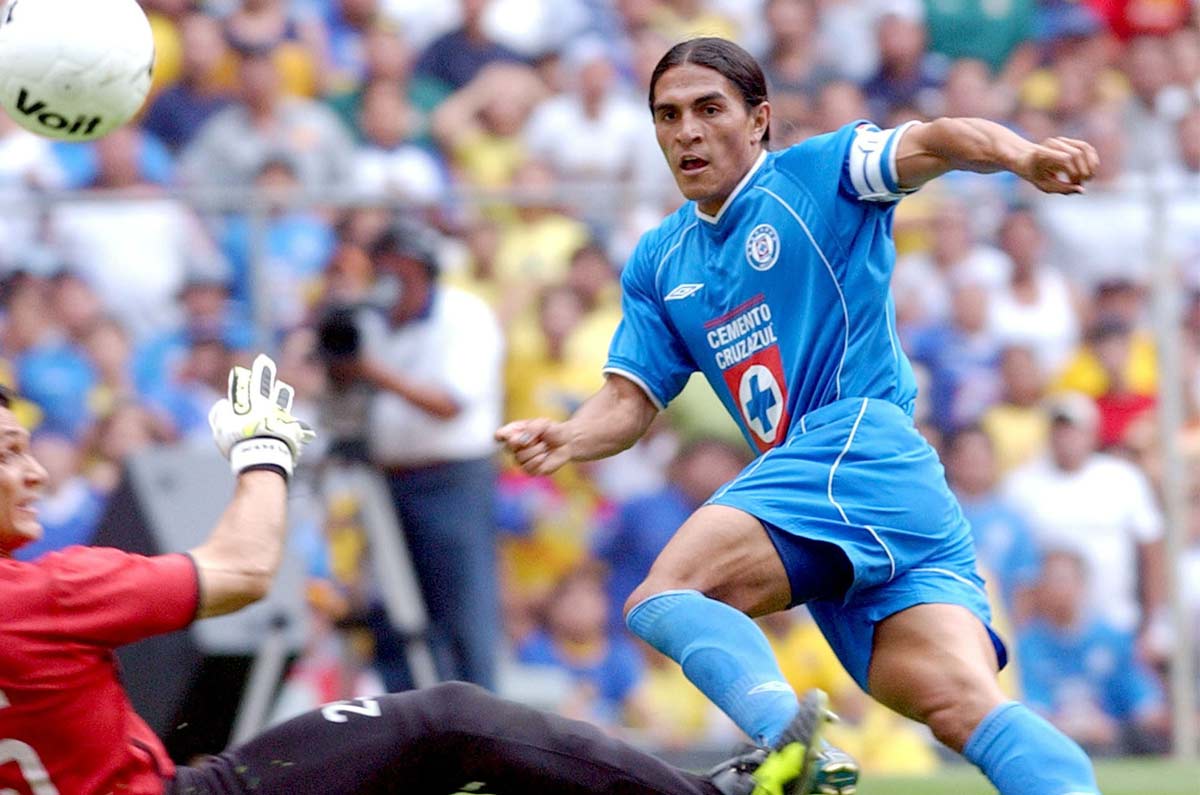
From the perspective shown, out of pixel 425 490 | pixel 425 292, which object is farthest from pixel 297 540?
pixel 425 292

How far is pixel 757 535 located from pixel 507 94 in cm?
656

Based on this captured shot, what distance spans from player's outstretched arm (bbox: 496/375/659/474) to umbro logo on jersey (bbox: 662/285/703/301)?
299 millimetres

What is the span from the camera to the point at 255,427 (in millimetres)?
4035

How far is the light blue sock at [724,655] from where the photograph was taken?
166 inches

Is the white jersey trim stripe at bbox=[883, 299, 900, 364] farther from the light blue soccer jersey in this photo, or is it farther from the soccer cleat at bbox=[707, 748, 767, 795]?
the soccer cleat at bbox=[707, 748, 767, 795]

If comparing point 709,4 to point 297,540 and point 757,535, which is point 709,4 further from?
point 757,535

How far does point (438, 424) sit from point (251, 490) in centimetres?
457

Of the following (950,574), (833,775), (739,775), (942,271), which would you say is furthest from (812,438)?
(942,271)

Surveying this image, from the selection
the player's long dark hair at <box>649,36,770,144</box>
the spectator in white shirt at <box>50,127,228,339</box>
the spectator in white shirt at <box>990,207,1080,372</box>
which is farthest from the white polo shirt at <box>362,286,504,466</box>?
the player's long dark hair at <box>649,36,770,144</box>

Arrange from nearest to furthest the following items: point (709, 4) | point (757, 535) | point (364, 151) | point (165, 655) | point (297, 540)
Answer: point (757, 535) → point (165, 655) → point (297, 540) → point (364, 151) → point (709, 4)

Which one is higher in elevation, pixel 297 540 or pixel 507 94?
pixel 507 94

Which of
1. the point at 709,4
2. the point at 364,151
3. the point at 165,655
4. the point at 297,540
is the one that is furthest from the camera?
the point at 709,4

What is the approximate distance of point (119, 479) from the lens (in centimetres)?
808

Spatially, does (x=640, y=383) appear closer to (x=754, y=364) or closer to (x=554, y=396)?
(x=754, y=364)
